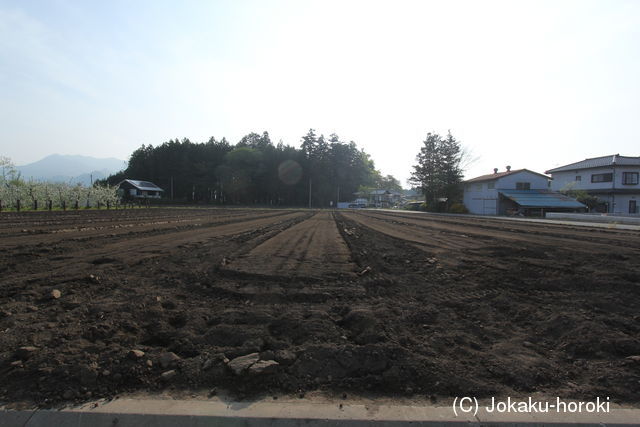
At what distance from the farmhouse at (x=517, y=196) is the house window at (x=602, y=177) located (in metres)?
5.43

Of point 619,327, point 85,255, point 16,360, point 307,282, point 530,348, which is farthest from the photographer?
point 85,255

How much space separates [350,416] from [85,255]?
7.95 meters

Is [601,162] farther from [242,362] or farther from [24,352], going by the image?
[24,352]

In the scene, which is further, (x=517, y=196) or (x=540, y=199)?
(x=517, y=196)

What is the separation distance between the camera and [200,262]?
25.1 ft

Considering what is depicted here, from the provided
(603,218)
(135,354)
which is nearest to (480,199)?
(603,218)

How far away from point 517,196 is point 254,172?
53.4m

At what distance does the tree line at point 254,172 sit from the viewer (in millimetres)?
80188

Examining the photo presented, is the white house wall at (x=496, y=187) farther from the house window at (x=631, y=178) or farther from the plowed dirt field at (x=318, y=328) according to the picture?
the plowed dirt field at (x=318, y=328)

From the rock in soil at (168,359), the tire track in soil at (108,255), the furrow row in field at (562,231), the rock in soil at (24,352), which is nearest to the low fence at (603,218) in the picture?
the furrow row in field at (562,231)

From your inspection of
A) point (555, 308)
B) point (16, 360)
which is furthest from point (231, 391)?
point (555, 308)

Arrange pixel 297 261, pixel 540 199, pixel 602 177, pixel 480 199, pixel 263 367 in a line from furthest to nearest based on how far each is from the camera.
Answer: pixel 480 199, pixel 602 177, pixel 540 199, pixel 297 261, pixel 263 367

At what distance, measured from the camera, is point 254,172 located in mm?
79938

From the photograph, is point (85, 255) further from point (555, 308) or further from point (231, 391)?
point (555, 308)
